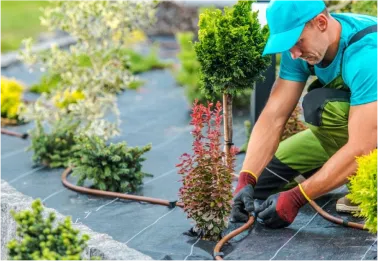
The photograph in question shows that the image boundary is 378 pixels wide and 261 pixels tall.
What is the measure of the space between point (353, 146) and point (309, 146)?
2.31ft

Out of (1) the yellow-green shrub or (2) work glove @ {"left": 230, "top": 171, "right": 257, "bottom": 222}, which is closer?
(2) work glove @ {"left": 230, "top": 171, "right": 257, "bottom": 222}

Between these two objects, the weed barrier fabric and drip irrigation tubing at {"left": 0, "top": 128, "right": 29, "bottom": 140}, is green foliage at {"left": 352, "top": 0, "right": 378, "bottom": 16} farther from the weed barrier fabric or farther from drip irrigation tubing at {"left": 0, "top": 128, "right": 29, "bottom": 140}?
Answer: drip irrigation tubing at {"left": 0, "top": 128, "right": 29, "bottom": 140}

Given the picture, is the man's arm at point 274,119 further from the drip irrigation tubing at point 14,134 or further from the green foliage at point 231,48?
the drip irrigation tubing at point 14,134

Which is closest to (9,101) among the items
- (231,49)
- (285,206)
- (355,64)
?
(231,49)

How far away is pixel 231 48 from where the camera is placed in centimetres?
388

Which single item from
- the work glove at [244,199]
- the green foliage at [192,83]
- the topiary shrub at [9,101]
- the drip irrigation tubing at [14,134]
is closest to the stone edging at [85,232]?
the work glove at [244,199]

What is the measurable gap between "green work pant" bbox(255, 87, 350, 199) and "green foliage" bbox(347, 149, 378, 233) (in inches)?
24.0

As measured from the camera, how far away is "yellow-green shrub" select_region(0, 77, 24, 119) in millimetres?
6070

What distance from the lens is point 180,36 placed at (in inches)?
271

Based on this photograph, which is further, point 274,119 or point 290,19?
point 274,119

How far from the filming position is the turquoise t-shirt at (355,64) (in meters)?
3.56

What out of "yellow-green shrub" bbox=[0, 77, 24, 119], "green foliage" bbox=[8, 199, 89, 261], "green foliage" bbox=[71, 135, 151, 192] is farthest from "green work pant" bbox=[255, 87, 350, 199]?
"yellow-green shrub" bbox=[0, 77, 24, 119]

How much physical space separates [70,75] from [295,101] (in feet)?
7.13

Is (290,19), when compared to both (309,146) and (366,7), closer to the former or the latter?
(309,146)
